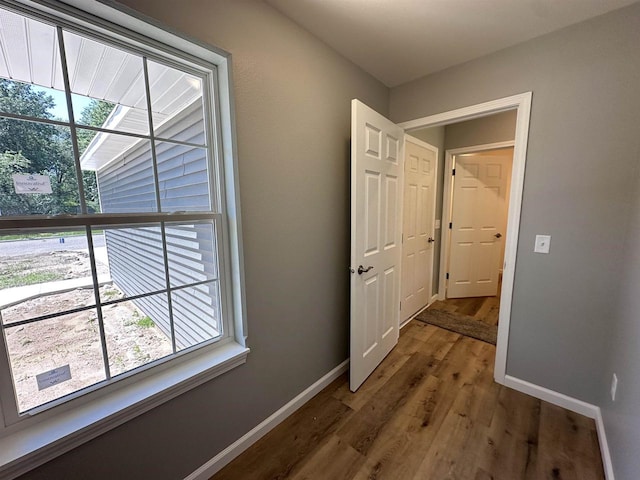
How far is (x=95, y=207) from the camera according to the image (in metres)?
1.00

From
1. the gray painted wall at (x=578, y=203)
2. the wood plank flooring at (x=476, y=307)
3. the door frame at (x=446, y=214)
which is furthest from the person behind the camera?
the door frame at (x=446, y=214)

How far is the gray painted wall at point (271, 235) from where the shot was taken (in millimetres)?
1104

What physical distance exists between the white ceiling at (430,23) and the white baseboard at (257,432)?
2.32 m

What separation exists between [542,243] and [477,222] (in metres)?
1.90

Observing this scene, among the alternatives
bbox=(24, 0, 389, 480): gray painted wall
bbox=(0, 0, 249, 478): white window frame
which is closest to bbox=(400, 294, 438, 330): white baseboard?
bbox=(24, 0, 389, 480): gray painted wall

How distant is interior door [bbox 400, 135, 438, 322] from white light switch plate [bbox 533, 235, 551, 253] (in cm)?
118

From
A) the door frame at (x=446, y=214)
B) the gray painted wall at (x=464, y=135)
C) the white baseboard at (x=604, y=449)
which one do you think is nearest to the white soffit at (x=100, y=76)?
the gray painted wall at (x=464, y=135)

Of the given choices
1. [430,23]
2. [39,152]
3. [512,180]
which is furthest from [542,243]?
[39,152]

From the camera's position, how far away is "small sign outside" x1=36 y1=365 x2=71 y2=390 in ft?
3.04

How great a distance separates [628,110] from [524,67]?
0.61 metres

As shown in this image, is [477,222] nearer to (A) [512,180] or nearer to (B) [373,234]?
(A) [512,180]

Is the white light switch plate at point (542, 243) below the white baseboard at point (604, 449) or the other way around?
the other way around

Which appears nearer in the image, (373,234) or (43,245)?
(43,245)

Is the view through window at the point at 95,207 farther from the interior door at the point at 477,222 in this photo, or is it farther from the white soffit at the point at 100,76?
the interior door at the point at 477,222
